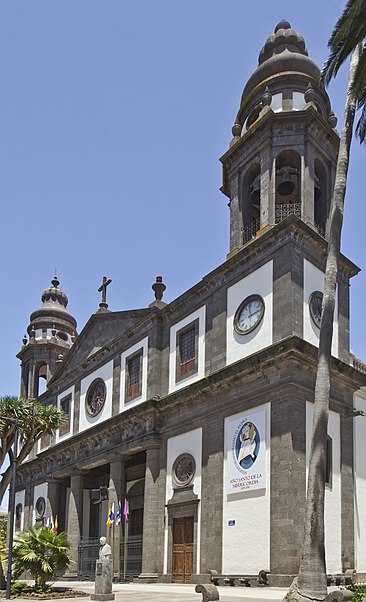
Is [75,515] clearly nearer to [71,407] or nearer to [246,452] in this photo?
[71,407]

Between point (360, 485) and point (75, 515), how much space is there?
667 inches

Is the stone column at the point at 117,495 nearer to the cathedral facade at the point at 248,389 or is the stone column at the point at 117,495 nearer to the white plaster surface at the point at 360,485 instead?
the cathedral facade at the point at 248,389

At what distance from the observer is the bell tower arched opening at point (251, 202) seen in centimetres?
2963

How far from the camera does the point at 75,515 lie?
3716cm

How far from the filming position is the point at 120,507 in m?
32.5

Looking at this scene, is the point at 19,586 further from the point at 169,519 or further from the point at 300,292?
the point at 300,292

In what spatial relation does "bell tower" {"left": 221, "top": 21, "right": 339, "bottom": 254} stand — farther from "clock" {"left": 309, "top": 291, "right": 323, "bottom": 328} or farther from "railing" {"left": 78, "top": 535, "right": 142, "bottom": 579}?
"railing" {"left": 78, "top": 535, "right": 142, "bottom": 579}

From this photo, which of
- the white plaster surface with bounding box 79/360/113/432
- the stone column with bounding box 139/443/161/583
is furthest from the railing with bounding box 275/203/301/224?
the white plaster surface with bounding box 79/360/113/432

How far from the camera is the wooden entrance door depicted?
27.3 metres

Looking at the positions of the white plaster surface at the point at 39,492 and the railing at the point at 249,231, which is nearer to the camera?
the railing at the point at 249,231

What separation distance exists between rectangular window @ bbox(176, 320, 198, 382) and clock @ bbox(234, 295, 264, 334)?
10.7ft

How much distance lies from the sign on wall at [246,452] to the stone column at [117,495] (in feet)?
28.7

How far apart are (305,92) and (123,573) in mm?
22234

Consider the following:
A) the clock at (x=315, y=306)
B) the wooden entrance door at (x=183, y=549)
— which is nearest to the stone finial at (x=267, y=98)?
the clock at (x=315, y=306)
